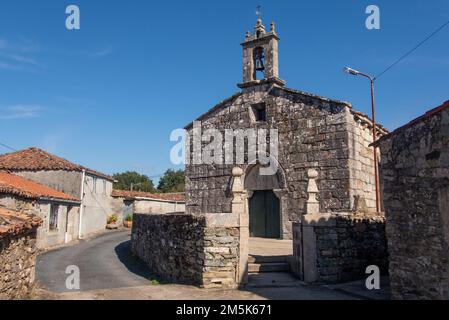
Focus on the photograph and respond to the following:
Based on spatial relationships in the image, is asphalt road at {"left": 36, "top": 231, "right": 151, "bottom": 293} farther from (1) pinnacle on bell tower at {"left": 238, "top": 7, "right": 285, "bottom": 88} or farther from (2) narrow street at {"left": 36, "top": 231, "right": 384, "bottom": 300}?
(1) pinnacle on bell tower at {"left": 238, "top": 7, "right": 285, "bottom": 88}

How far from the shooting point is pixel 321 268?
30.0 feet

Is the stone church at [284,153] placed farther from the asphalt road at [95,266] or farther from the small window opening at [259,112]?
→ the asphalt road at [95,266]

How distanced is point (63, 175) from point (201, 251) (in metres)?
17.0

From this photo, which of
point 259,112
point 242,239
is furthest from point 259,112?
point 242,239

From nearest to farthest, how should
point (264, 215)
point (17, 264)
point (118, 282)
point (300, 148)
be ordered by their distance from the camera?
point (17, 264), point (118, 282), point (300, 148), point (264, 215)

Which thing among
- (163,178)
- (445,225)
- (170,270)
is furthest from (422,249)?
(163,178)

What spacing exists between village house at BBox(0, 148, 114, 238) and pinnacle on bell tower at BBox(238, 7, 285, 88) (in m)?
12.6

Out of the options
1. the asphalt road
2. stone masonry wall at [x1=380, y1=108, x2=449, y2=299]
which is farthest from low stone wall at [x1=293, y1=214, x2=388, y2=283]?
the asphalt road

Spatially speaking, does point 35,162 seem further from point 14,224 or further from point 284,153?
point 14,224

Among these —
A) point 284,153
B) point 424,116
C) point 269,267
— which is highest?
point 284,153

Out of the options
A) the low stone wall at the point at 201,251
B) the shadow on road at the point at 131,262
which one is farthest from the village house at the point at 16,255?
the shadow on road at the point at 131,262

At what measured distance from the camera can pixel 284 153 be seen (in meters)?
14.3

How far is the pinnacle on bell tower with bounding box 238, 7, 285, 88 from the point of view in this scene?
15070 mm

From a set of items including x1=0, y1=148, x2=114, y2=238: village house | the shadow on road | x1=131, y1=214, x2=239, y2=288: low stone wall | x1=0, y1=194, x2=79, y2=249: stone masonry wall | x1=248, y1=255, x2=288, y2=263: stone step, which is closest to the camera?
x1=131, y1=214, x2=239, y2=288: low stone wall
